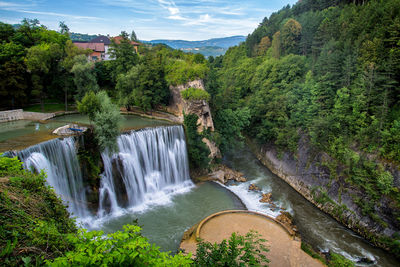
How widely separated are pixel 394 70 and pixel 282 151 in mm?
11775

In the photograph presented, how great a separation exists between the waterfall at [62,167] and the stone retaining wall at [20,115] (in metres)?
10.6

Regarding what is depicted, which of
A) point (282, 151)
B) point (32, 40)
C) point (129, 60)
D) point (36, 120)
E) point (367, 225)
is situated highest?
point (32, 40)

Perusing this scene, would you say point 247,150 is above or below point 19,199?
below

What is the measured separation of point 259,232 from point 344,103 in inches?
567

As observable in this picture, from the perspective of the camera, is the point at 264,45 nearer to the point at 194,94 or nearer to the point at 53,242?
the point at 194,94

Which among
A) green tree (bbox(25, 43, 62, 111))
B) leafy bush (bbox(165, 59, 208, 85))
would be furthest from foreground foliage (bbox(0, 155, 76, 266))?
green tree (bbox(25, 43, 62, 111))

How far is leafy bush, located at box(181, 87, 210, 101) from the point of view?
940 inches

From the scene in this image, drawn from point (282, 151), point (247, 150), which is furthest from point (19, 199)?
point (247, 150)

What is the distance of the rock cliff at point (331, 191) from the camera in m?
15.7

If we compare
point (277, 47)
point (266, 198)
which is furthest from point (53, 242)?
point (277, 47)

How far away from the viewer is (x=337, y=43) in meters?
26.8

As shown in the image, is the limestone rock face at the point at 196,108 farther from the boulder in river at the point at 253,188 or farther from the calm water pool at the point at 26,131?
the boulder in river at the point at 253,188

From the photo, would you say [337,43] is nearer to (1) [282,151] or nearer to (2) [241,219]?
(1) [282,151]

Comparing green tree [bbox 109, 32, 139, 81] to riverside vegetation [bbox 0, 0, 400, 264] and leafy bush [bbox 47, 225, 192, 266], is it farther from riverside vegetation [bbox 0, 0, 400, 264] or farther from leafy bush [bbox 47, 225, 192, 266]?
leafy bush [bbox 47, 225, 192, 266]
